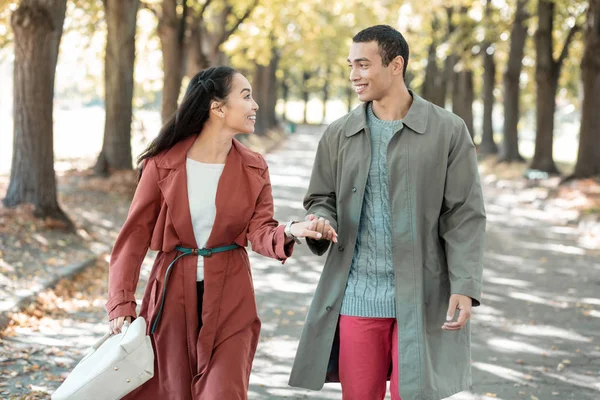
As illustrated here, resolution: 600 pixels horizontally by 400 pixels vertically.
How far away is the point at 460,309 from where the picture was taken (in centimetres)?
399

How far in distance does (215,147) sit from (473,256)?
1223 millimetres

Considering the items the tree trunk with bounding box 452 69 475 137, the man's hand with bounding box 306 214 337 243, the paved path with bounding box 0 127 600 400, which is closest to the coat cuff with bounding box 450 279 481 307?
the man's hand with bounding box 306 214 337 243

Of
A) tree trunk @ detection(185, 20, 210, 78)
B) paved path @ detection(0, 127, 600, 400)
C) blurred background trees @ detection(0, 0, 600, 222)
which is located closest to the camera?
paved path @ detection(0, 127, 600, 400)

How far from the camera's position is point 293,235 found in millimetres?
4023

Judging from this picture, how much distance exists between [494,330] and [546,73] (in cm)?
1627

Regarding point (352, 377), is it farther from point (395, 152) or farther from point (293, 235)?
point (395, 152)

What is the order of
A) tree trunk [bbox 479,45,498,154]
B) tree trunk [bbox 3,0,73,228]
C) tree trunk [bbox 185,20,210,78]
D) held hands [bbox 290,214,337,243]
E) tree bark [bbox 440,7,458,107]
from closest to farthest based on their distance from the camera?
1. held hands [bbox 290,214,337,243]
2. tree trunk [bbox 3,0,73,228]
3. tree trunk [bbox 185,20,210,78]
4. tree trunk [bbox 479,45,498,154]
5. tree bark [bbox 440,7,458,107]

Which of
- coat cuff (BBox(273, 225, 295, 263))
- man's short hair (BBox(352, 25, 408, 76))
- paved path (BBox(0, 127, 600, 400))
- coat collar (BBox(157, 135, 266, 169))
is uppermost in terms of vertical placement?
man's short hair (BBox(352, 25, 408, 76))

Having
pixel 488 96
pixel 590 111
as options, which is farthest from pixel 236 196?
pixel 488 96

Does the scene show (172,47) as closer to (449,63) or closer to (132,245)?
(132,245)

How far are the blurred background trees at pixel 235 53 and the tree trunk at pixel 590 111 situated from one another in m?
0.02

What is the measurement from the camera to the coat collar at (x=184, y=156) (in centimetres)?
421

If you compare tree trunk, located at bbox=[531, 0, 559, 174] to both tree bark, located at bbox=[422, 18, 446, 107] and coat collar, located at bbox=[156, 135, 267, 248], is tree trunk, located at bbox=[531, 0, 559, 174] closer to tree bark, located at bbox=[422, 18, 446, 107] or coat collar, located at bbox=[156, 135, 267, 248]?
tree bark, located at bbox=[422, 18, 446, 107]

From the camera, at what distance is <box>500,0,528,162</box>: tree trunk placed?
92.0 feet
